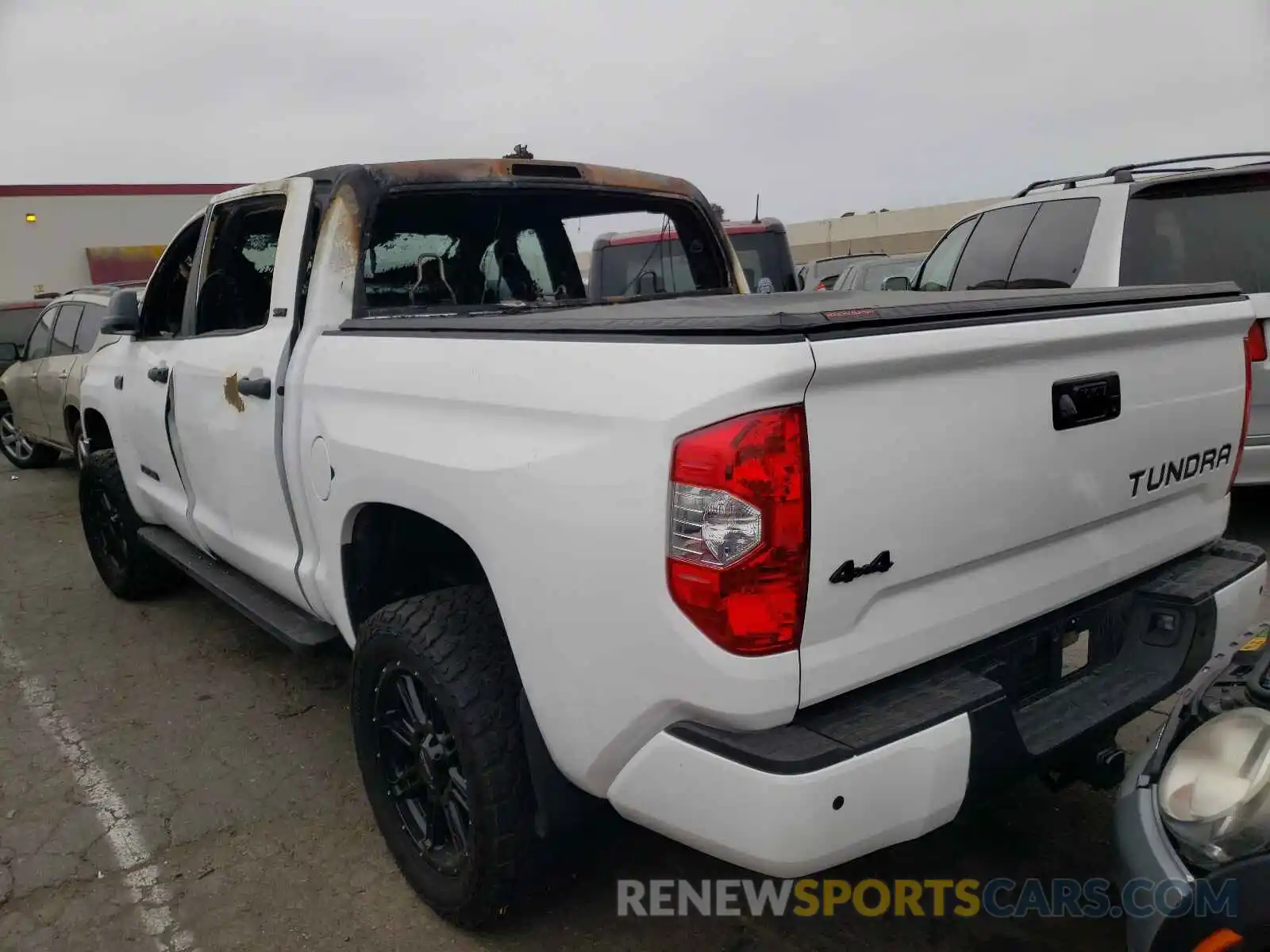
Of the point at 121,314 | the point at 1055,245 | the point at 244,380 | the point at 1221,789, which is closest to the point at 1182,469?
the point at 1221,789

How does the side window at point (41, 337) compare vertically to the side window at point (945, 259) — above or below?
below

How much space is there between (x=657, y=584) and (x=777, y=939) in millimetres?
1291

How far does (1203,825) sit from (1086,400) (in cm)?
90

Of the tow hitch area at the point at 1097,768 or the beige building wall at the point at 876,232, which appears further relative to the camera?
the beige building wall at the point at 876,232

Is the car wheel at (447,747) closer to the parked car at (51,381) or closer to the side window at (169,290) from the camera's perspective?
the side window at (169,290)

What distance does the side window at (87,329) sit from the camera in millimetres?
7879

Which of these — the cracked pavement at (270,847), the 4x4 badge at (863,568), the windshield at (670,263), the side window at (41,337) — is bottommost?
the cracked pavement at (270,847)

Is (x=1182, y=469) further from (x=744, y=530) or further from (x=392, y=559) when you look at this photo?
(x=392, y=559)

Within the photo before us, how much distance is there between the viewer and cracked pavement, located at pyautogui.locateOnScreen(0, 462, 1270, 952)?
2.58 meters

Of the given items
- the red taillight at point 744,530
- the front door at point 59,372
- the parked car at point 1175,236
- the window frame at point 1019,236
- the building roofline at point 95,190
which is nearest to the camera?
the red taillight at point 744,530

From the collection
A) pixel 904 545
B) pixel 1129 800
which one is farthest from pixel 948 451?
pixel 1129 800

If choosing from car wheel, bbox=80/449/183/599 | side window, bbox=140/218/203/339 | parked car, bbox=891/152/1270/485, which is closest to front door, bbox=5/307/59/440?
car wheel, bbox=80/449/183/599

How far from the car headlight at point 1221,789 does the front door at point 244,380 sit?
253cm

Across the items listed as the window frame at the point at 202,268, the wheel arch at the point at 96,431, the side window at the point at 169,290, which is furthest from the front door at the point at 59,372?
the window frame at the point at 202,268
